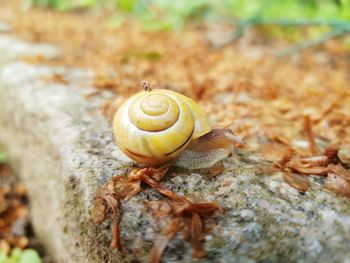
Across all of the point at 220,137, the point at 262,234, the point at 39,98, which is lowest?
the point at 39,98

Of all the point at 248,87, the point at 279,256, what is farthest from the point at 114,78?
the point at 279,256

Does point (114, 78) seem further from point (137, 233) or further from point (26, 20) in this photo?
point (26, 20)

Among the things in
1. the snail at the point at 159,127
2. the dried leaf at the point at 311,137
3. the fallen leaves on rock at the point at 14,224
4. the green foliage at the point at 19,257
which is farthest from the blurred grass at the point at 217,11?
the green foliage at the point at 19,257

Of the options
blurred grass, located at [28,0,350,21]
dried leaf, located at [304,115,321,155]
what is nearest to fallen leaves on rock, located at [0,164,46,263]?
dried leaf, located at [304,115,321,155]

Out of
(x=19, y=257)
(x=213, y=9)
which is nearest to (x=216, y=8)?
(x=213, y=9)

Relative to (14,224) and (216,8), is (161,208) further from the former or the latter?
(216,8)

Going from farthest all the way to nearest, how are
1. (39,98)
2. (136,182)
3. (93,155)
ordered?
(39,98) < (93,155) < (136,182)

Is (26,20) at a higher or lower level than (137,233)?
lower
